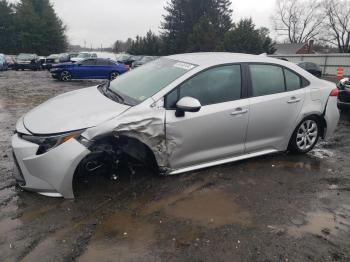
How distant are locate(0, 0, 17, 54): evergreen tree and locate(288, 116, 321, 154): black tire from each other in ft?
175

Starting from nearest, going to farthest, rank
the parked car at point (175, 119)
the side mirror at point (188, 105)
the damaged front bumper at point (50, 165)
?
1. the damaged front bumper at point (50, 165)
2. the parked car at point (175, 119)
3. the side mirror at point (188, 105)

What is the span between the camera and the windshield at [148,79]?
4363 millimetres

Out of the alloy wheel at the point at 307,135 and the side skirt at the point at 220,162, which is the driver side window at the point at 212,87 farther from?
the alloy wheel at the point at 307,135

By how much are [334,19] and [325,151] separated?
63126mm

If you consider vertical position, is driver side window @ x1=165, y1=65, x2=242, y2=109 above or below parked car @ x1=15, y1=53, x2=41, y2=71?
above

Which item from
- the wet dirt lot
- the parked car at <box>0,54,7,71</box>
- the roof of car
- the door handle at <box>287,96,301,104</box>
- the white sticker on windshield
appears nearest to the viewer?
the wet dirt lot

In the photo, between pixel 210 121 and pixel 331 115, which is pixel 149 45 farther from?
pixel 210 121

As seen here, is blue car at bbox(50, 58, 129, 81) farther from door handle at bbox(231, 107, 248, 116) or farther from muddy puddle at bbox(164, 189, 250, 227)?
muddy puddle at bbox(164, 189, 250, 227)

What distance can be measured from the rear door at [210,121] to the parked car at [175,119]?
0.01 meters

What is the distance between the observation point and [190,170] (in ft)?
14.5

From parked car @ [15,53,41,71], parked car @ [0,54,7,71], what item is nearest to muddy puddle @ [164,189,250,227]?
parked car @ [0,54,7,71]

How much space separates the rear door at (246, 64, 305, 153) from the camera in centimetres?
478

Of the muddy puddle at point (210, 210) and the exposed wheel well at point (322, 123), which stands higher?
the exposed wheel well at point (322, 123)

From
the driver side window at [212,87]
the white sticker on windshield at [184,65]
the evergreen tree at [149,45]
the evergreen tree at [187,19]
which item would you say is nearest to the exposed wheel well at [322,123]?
the driver side window at [212,87]
